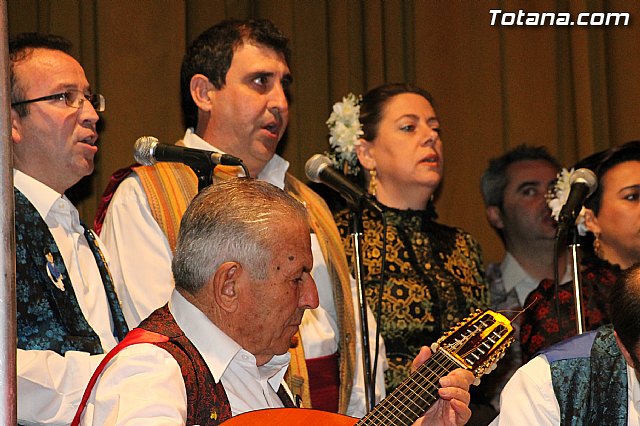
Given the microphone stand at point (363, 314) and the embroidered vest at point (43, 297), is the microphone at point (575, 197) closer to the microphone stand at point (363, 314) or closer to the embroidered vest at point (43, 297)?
the microphone stand at point (363, 314)

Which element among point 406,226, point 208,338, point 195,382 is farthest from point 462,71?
point 195,382

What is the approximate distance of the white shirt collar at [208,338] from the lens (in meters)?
2.23

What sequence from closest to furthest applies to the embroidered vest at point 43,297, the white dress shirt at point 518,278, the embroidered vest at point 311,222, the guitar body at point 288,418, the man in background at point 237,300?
1. the guitar body at point 288,418
2. the man in background at point 237,300
3. the embroidered vest at point 43,297
4. the embroidered vest at point 311,222
5. the white dress shirt at point 518,278

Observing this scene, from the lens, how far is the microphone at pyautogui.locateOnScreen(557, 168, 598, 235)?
3176 millimetres

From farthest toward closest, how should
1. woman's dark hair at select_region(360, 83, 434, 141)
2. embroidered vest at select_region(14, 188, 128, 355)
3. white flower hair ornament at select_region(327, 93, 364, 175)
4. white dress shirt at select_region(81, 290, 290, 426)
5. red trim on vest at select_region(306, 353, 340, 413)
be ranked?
woman's dark hair at select_region(360, 83, 434, 141)
white flower hair ornament at select_region(327, 93, 364, 175)
red trim on vest at select_region(306, 353, 340, 413)
embroidered vest at select_region(14, 188, 128, 355)
white dress shirt at select_region(81, 290, 290, 426)

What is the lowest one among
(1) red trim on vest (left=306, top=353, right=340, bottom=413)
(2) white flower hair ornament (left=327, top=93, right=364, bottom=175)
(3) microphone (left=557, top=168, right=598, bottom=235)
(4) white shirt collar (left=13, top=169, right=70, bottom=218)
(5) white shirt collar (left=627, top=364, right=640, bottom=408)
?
(1) red trim on vest (left=306, top=353, right=340, bottom=413)

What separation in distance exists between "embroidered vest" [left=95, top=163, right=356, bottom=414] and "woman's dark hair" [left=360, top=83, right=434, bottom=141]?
495mm

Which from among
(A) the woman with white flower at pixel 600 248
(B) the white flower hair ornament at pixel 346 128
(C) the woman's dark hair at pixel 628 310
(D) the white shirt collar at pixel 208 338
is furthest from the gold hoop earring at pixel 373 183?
(D) the white shirt collar at pixel 208 338

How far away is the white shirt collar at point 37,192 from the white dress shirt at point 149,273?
0.25 metres

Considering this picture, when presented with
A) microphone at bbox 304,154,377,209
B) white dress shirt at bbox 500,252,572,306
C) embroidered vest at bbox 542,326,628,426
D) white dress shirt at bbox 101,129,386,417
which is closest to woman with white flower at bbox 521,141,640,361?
white dress shirt at bbox 500,252,572,306

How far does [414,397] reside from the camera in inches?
92.8

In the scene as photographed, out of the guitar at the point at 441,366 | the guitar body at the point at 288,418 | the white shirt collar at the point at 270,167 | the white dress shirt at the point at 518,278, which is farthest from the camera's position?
the white dress shirt at the point at 518,278

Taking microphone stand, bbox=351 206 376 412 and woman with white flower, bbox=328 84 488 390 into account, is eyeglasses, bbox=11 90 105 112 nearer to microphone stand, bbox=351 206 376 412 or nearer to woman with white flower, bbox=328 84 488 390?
microphone stand, bbox=351 206 376 412

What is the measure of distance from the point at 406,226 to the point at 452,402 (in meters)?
1.71
